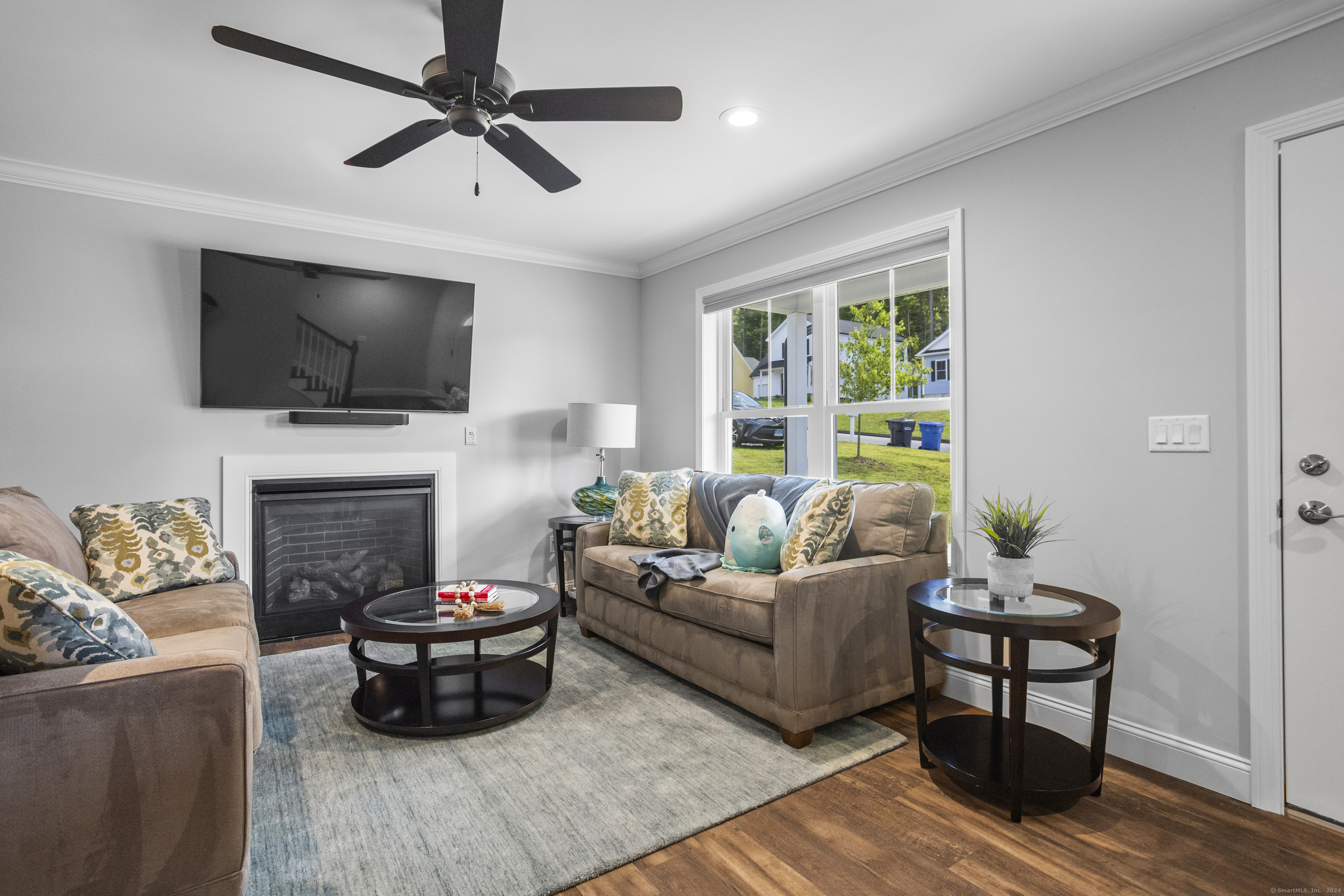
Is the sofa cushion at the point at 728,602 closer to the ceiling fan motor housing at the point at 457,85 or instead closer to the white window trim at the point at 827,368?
the white window trim at the point at 827,368

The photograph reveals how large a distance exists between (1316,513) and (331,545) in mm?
4282

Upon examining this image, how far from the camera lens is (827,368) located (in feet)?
11.8

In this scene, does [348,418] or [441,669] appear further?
[348,418]

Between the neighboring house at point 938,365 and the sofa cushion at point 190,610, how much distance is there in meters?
2.92

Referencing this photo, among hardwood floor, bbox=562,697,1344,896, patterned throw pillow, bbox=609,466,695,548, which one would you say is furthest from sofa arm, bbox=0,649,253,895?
patterned throw pillow, bbox=609,466,695,548

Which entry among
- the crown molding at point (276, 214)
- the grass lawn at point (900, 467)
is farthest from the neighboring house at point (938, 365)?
the crown molding at point (276, 214)

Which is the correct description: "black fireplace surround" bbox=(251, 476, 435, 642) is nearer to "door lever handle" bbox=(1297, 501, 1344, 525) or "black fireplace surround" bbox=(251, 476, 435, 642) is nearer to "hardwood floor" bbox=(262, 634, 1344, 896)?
"hardwood floor" bbox=(262, 634, 1344, 896)

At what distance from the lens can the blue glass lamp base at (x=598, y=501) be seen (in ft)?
14.0

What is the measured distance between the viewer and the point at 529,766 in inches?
87.4

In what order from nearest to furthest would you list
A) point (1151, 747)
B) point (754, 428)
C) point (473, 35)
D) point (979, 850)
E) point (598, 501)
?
point (473, 35) < point (979, 850) < point (1151, 747) < point (754, 428) < point (598, 501)

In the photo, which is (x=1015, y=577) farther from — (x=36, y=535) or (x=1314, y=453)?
(x=36, y=535)

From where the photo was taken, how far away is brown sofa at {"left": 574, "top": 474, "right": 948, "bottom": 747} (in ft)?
7.70

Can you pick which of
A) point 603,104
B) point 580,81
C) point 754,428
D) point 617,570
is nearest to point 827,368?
point 754,428

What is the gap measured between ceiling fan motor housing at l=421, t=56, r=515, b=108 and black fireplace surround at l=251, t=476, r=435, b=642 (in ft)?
8.41
